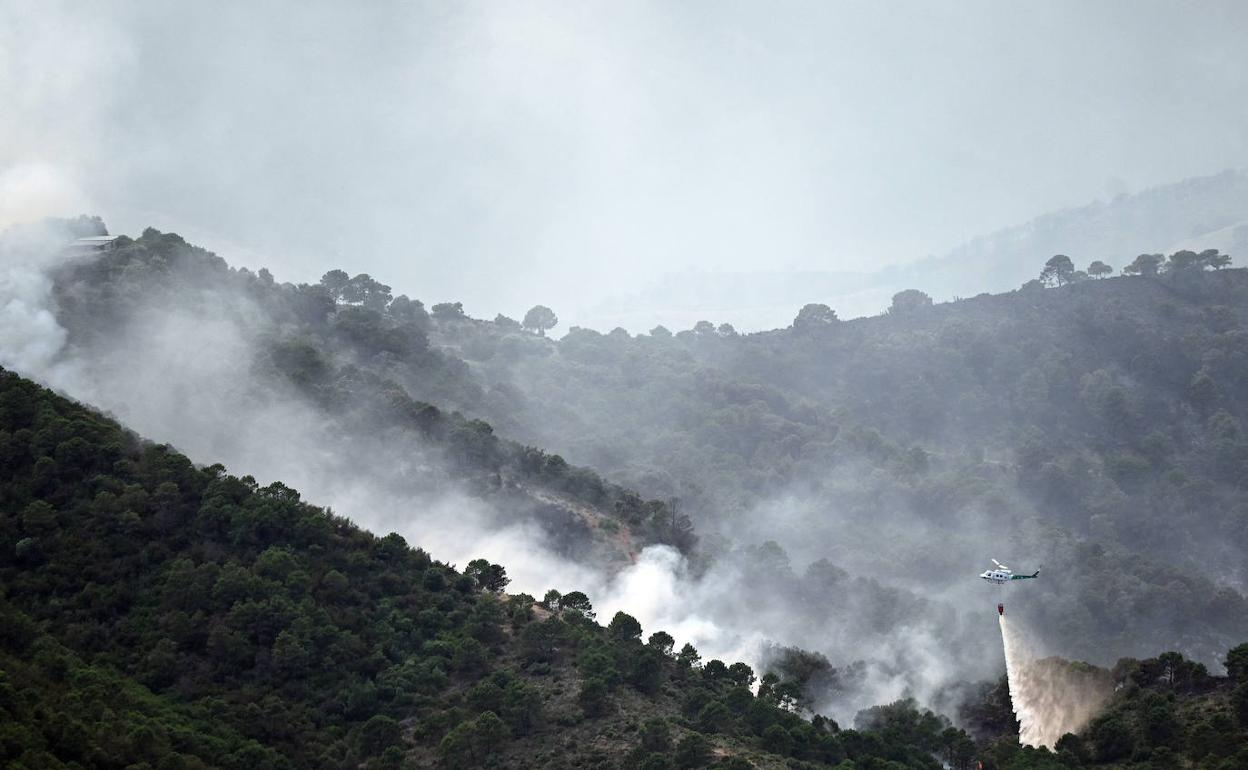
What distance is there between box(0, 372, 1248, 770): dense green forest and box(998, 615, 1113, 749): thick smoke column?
213cm

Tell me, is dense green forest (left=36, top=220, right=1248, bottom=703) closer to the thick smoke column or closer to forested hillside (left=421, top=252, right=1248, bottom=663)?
forested hillside (left=421, top=252, right=1248, bottom=663)

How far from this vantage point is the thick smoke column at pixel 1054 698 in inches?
2876

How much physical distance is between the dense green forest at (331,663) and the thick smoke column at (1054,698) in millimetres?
2127

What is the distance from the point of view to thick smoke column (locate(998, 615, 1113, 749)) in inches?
2876

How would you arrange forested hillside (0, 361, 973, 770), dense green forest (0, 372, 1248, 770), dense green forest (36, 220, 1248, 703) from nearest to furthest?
1. forested hillside (0, 361, 973, 770)
2. dense green forest (0, 372, 1248, 770)
3. dense green forest (36, 220, 1248, 703)

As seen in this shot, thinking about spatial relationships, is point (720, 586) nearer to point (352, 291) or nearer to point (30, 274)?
point (30, 274)

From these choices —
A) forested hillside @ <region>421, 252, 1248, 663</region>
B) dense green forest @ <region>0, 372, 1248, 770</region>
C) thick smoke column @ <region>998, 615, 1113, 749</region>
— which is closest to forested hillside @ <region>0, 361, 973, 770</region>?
dense green forest @ <region>0, 372, 1248, 770</region>

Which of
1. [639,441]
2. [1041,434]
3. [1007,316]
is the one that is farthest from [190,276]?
[1007,316]

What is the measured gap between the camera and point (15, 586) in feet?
203

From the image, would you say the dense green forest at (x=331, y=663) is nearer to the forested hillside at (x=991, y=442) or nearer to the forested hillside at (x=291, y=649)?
the forested hillside at (x=291, y=649)

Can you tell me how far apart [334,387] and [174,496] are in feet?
160

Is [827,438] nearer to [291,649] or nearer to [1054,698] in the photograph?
[1054,698]

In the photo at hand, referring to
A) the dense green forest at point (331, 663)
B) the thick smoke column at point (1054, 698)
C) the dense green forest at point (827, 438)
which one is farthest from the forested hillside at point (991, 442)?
the dense green forest at point (331, 663)

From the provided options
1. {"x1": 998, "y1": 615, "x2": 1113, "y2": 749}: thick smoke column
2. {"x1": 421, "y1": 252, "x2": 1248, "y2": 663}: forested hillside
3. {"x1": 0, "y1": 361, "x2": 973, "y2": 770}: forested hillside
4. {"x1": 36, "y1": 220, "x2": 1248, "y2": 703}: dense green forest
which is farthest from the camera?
{"x1": 421, "y1": 252, "x2": 1248, "y2": 663}: forested hillside
